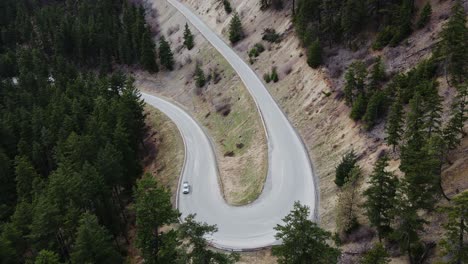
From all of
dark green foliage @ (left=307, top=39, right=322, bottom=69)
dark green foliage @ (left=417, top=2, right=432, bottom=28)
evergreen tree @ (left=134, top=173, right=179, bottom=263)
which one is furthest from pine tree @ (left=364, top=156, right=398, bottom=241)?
dark green foliage @ (left=307, top=39, right=322, bottom=69)

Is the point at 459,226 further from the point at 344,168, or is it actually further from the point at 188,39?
the point at 188,39

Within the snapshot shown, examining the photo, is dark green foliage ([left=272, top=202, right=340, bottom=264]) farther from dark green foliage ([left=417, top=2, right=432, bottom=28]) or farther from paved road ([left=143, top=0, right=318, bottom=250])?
dark green foliage ([left=417, top=2, right=432, bottom=28])

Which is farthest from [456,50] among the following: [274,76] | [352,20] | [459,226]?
[274,76]

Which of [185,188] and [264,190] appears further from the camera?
→ [185,188]

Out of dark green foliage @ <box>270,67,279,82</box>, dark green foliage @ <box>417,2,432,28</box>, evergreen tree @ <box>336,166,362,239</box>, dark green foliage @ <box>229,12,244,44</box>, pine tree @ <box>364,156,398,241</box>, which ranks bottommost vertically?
evergreen tree @ <box>336,166,362,239</box>

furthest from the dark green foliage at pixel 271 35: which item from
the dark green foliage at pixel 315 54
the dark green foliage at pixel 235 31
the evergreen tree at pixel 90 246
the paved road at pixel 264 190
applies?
the evergreen tree at pixel 90 246
